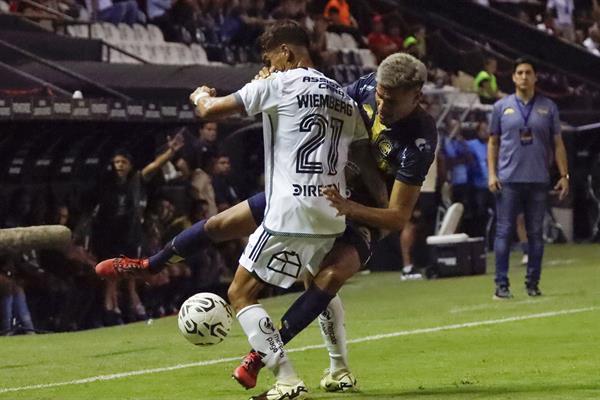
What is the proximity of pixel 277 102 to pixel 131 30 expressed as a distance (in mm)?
13799

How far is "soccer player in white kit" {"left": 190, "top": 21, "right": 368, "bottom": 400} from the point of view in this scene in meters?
8.65

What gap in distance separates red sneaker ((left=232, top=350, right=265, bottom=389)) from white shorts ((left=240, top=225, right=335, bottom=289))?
0.42m

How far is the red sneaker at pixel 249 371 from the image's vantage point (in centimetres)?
859

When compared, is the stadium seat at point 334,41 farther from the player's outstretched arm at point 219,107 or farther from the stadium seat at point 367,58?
the player's outstretched arm at point 219,107

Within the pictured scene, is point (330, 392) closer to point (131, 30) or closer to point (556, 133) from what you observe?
point (556, 133)

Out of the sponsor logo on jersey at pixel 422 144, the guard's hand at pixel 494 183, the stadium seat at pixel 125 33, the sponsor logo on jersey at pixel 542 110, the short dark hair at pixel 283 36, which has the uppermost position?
the short dark hair at pixel 283 36

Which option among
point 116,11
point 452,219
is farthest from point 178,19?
point 452,219

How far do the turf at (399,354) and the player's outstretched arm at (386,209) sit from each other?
39.7 inches

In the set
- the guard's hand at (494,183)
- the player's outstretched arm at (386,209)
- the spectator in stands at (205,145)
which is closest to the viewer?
the player's outstretched arm at (386,209)

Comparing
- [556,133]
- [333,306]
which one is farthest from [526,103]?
[333,306]

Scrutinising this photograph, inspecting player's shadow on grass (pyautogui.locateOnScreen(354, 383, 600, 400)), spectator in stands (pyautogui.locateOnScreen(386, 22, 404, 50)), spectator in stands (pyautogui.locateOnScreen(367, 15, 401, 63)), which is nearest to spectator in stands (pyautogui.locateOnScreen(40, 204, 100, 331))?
player's shadow on grass (pyautogui.locateOnScreen(354, 383, 600, 400))

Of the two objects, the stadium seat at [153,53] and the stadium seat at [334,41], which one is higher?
the stadium seat at [153,53]

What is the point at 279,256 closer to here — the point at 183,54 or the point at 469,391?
the point at 469,391

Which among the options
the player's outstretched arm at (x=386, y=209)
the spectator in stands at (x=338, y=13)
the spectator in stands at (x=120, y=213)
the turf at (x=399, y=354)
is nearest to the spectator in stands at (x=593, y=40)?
the spectator in stands at (x=338, y=13)
